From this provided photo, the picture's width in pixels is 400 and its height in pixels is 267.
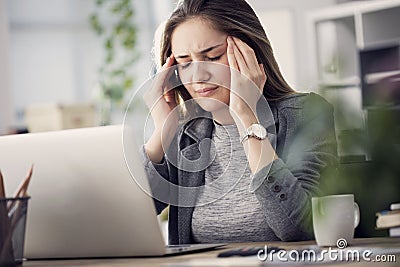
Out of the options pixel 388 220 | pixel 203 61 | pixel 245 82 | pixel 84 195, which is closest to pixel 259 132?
pixel 245 82

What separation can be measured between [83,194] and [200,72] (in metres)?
0.50

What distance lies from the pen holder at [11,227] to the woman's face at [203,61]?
1.84 feet

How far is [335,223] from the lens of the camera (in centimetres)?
127

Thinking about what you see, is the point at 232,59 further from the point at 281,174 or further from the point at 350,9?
the point at 350,9

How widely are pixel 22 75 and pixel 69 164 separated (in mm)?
4716

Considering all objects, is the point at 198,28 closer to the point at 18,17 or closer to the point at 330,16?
the point at 330,16

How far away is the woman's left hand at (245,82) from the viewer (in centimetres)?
164

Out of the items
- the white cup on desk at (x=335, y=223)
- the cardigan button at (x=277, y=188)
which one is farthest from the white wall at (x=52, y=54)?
the white cup on desk at (x=335, y=223)

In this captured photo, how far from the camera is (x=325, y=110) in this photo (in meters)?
0.50

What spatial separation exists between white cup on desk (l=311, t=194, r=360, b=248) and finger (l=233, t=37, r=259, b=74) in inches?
19.1

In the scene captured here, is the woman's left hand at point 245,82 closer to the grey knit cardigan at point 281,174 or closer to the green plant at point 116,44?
the grey knit cardigan at point 281,174

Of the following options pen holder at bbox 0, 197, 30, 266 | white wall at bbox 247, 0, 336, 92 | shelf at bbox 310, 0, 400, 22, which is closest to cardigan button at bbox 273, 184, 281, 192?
pen holder at bbox 0, 197, 30, 266


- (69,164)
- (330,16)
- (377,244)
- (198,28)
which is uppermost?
(330,16)

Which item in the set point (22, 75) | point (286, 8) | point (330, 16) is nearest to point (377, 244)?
point (330, 16)
